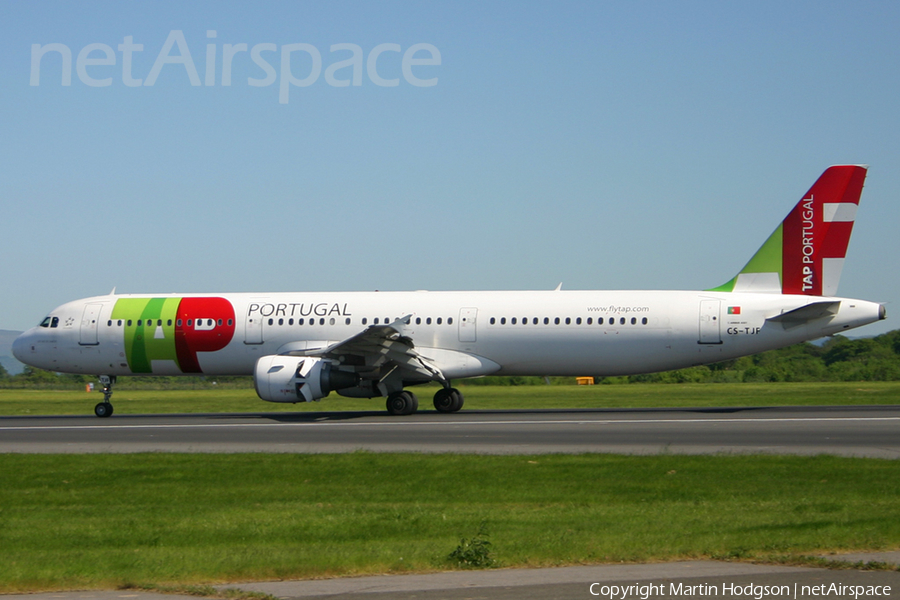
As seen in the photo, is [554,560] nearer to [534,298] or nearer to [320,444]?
[320,444]

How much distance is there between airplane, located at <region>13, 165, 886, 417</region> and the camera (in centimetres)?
2792

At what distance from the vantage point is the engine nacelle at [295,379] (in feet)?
91.5

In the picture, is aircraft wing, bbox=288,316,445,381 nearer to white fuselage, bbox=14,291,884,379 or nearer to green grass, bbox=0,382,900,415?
white fuselage, bbox=14,291,884,379

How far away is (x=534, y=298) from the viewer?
2995 centimetres

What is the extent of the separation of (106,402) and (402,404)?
1041 cm

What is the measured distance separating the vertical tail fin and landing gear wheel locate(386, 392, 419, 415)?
1073 centimetres

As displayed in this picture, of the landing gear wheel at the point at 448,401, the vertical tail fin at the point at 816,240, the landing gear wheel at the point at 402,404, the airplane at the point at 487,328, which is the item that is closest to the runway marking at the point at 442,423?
the airplane at the point at 487,328

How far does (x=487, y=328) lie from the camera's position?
97.4 feet

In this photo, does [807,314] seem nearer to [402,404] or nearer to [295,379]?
[402,404]

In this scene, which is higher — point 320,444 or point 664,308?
point 664,308

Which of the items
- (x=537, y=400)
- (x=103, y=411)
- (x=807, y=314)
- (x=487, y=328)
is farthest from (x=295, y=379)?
(x=807, y=314)

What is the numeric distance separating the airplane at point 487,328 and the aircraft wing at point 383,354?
0.15ft

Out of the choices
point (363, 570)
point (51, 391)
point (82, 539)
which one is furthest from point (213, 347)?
point (51, 391)

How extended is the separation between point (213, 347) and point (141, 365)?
2755 millimetres
